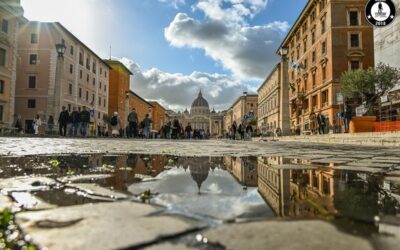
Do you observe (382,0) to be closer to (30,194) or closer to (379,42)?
(379,42)

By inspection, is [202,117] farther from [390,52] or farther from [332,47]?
[390,52]

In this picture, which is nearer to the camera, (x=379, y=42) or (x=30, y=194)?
(x=30, y=194)

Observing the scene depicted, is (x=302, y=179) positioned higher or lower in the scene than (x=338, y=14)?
lower

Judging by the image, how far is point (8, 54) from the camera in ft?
96.6

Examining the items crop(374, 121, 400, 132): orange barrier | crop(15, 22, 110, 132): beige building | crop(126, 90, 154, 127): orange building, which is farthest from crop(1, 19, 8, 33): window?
crop(126, 90, 154, 127): orange building

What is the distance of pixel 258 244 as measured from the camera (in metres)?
1.09

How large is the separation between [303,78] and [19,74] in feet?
112

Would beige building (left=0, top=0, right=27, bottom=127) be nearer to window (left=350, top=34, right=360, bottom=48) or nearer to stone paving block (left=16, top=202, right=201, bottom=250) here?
stone paving block (left=16, top=202, right=201, bottom=250)

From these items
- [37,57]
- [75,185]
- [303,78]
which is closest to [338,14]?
[303,78]

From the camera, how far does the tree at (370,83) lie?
25125 millimetres

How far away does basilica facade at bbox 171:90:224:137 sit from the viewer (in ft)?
506

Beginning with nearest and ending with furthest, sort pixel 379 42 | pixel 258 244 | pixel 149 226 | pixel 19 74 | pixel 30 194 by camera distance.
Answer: pixel 258 244 < pixel 149 226 < pixel 30 194 < pixel 379 42 < pixel 19 74

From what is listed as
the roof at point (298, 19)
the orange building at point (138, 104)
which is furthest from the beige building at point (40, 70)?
the roof at point (298, 19)

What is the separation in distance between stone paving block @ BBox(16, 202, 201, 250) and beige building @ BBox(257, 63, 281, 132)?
51.2m
